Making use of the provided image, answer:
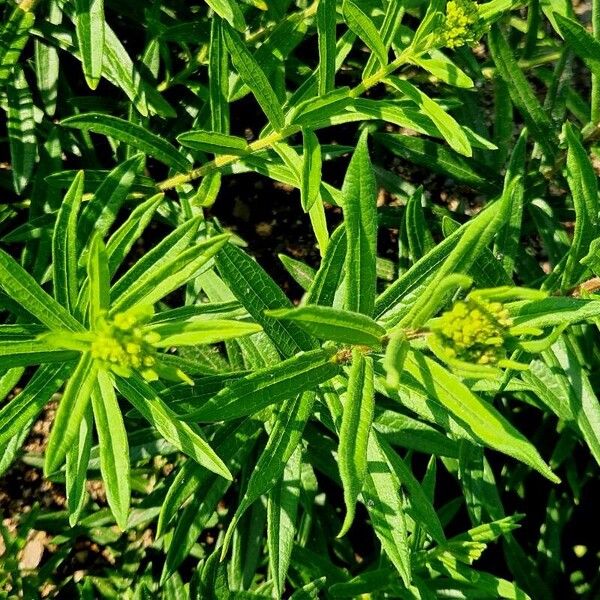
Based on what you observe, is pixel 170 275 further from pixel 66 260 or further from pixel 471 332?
pixel 471 332

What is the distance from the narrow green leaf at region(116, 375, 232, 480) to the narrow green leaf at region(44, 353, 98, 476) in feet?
0.49

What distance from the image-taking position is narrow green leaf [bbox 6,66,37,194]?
2.52 metres

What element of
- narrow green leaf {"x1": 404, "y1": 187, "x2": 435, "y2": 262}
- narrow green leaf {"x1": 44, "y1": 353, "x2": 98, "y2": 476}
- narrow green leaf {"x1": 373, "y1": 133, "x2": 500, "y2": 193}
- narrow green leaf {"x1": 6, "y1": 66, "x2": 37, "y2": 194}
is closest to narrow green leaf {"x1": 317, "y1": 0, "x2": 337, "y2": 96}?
narrow green leaf {"x1": 404, "y1": 187, "x2": 435, "y2": 262}

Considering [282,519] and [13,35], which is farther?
[13,35]

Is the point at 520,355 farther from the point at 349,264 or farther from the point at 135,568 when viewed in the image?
the point at 135,568

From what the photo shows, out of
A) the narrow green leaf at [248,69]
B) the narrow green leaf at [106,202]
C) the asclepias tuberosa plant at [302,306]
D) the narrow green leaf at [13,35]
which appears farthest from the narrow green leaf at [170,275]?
the narrow green leaf at [13,35]

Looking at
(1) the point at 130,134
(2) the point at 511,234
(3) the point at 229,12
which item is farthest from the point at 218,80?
(2) the point at 511,234

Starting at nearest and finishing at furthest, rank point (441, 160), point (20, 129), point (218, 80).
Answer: point (218, 80), point (20, 129), point (441, 160)

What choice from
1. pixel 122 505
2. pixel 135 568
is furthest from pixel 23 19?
pixel 135 568

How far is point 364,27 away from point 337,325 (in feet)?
3.09

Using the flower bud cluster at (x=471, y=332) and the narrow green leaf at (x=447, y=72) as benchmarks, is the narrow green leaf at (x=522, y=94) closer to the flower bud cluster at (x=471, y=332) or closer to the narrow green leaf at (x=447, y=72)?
the narrow green leaf at (x=447, y=72)

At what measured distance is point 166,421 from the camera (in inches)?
62.7

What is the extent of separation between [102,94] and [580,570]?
3.27 m

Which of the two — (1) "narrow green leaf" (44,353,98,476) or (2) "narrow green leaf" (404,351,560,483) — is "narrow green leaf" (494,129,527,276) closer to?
(2) "narrow green leaf" (404,351,560,483)
